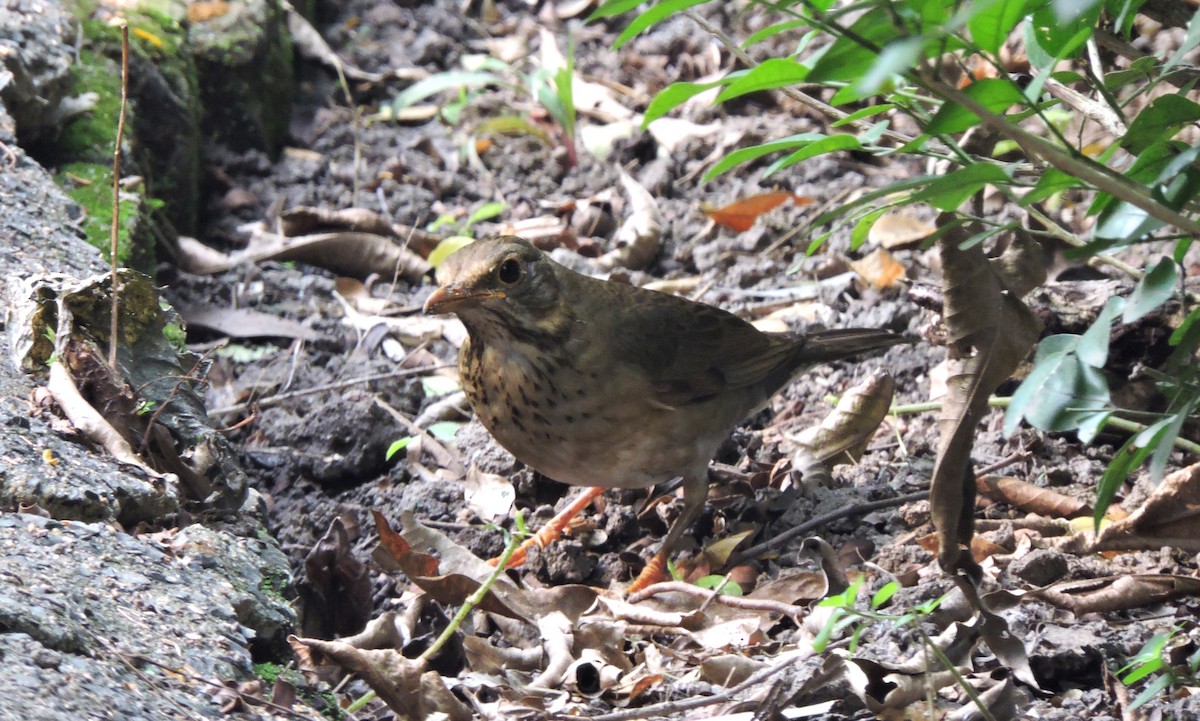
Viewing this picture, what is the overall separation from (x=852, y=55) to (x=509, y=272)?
8.28 feet

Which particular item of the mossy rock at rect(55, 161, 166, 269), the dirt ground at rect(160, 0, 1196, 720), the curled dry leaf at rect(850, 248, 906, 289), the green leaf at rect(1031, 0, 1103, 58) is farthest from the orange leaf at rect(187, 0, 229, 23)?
the green leaf at rect(1031, 0, 1103, 58)

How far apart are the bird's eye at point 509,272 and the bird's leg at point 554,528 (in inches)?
36.4

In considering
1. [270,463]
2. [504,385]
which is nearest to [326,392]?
[270,463]

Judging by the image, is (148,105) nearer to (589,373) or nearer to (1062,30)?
(589,373)

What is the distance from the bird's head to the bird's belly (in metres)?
0.17

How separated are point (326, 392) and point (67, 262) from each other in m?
1.44

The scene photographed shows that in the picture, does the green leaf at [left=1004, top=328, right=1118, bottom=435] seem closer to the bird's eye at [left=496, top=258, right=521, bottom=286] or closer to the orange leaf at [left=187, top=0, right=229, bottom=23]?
the bird's eye at [left=496, top=258, right=521, bottom=286]

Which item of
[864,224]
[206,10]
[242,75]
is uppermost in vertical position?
[864,224]

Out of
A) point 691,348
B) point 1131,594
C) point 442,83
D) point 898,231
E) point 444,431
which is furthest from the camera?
point 442,83

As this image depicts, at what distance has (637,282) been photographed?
6.54 metres

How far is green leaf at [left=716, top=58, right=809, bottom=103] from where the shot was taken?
223cm

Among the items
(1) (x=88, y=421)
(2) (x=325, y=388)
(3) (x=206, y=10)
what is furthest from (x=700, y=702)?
(3) (x=206, y=10)

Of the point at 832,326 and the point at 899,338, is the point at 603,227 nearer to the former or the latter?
the point at 832,326

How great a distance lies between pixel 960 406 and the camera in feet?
10.4
